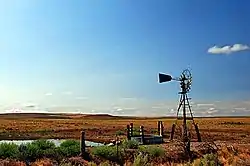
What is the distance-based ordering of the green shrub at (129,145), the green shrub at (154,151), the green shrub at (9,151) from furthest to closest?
the green shrub at (129,145) < the green shrub at (154,151) < the green shrub at (9,151)

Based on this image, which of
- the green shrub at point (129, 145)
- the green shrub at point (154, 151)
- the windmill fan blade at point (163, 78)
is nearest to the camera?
the green shrub at point (154, 151)

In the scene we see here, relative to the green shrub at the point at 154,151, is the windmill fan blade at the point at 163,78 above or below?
above

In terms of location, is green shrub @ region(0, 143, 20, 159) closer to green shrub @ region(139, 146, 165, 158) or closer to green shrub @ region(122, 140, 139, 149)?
green shrub @ region(122, 140, 139, 149)

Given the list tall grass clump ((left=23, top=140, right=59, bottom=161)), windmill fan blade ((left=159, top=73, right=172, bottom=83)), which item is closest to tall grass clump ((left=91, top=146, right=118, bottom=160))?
tall grass clump ((left=23, top=140, right=59, bottom=161))

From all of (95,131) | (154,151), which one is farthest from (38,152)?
(95,131)

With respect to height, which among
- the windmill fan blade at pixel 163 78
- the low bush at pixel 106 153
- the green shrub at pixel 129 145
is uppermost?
the windmill fan blade at pixel 163 78

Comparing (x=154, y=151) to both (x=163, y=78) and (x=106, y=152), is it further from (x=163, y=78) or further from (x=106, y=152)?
(x=163, y=78)

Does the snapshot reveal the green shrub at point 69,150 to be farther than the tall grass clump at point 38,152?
Yes

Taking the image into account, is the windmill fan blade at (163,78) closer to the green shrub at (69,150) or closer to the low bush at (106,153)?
the low bush at (106,153)

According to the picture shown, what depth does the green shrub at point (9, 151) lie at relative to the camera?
19.8m

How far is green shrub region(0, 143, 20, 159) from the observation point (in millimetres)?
19781

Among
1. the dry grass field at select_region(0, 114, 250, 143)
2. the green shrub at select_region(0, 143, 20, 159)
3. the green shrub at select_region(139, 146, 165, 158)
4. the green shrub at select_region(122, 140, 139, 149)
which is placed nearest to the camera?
the green shrub at select_region(0, 143, 20, 159)

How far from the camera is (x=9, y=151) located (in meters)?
20.2

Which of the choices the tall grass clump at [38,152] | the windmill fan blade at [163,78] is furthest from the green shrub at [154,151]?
the tall grass clump at [38,152]
